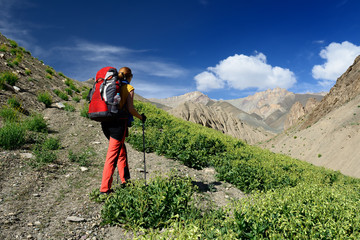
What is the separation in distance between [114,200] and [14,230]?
1.48 metres

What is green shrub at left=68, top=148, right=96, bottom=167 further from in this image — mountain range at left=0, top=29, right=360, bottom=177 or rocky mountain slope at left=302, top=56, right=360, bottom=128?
rocky mountain slope at left=302, top=56, right=360, bottom=128

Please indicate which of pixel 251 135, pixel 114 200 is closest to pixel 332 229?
pixel 114 200

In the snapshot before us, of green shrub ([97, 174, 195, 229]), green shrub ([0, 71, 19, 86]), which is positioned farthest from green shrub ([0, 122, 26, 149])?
green shrub ([0, 71, 19, 86])

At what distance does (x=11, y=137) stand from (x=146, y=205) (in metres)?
4.78

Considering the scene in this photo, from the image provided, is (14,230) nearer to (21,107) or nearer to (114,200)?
(114,200)

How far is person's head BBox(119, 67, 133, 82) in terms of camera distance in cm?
438

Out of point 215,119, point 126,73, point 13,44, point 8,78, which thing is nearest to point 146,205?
point 126,73

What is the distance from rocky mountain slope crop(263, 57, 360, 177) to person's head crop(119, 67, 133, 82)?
28353 mm

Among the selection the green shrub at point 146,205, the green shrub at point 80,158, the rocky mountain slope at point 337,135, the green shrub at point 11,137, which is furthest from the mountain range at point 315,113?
the green shrub at point 146,205

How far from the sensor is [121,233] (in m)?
3.44

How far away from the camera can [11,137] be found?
18.7 feet

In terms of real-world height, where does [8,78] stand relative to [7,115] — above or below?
above

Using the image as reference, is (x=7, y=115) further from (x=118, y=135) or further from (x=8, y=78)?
(x=118, y=135)

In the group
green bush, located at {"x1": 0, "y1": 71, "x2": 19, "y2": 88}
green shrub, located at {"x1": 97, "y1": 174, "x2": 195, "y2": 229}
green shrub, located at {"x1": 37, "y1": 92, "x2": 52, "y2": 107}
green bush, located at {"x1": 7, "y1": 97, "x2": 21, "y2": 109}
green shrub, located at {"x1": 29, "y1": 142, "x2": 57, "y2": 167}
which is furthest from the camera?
green shrub, located at {"x1": 37, "y1": 92, "x2": 52, "y2": 107}
